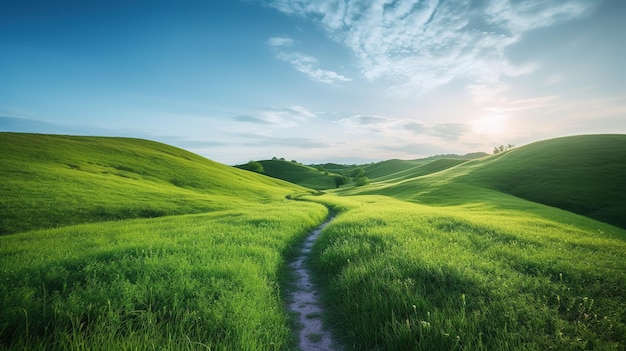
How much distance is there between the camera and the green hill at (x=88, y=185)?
21734mm

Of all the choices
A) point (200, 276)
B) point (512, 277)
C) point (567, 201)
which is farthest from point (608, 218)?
point (200, 276)

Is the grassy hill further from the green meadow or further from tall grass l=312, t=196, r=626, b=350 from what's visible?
tall grass l=312, t=196, r=626, b=350

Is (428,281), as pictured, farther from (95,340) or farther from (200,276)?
(95,340)

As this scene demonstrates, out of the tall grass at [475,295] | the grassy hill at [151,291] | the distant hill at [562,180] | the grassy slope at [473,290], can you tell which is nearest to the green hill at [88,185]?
the grassy hill at [151,291]

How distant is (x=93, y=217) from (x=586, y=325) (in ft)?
97.5

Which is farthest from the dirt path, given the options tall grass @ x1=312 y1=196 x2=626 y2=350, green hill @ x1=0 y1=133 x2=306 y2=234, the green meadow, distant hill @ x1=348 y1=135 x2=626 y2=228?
distant hill @ x1=348 y1=135 x2=626 y2=228

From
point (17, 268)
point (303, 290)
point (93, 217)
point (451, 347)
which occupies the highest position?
point (451, 347)

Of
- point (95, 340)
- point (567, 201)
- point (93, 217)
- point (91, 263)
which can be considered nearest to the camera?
point (95, 340)

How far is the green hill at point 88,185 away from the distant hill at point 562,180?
1480 inches

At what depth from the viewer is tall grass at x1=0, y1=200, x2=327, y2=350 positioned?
459 centimetres

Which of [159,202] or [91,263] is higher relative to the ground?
[91,263]

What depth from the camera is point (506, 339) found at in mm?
4621

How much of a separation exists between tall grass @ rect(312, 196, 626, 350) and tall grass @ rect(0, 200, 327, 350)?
6.74 ft

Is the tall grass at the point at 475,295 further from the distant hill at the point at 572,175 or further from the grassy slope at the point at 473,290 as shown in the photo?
the distant hill at the point at 572,175
